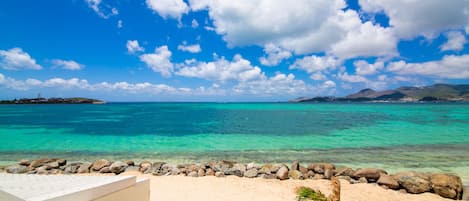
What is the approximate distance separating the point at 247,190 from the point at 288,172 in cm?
242

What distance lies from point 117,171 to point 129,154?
4730 mm

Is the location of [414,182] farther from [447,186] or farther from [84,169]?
[84,169]

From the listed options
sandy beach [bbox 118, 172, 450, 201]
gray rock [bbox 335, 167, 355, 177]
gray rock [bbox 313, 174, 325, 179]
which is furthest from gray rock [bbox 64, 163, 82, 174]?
gray rock [bbox 335, 167, 355, 177]

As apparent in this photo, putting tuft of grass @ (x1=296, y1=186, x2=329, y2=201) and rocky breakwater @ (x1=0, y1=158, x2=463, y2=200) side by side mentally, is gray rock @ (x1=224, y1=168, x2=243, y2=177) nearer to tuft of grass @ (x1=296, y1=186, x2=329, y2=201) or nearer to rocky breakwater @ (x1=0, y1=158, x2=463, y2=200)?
rocky breakwater @ (x1=0, y1=158, x2=463, y2=200)

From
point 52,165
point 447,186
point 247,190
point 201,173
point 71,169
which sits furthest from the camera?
point 52,165

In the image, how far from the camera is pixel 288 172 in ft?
33.0

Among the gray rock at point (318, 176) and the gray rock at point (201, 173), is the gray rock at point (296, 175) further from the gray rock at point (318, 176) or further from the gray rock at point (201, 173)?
the gray rock at point (201, 173)

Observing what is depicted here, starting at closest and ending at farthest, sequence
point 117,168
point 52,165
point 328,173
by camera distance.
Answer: point 328,173 → point 117,168 → point 52,165

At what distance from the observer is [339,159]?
1362cm

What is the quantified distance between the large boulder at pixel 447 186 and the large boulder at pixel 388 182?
1186mm

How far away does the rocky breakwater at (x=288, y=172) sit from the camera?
8.46 m

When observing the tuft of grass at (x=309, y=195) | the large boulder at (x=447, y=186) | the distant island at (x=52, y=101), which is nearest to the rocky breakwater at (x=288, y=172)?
the large boulder at (x=447, y=186)

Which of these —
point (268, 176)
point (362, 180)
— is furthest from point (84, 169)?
point (362, 180)

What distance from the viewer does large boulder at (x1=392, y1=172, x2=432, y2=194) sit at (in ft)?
27.8
